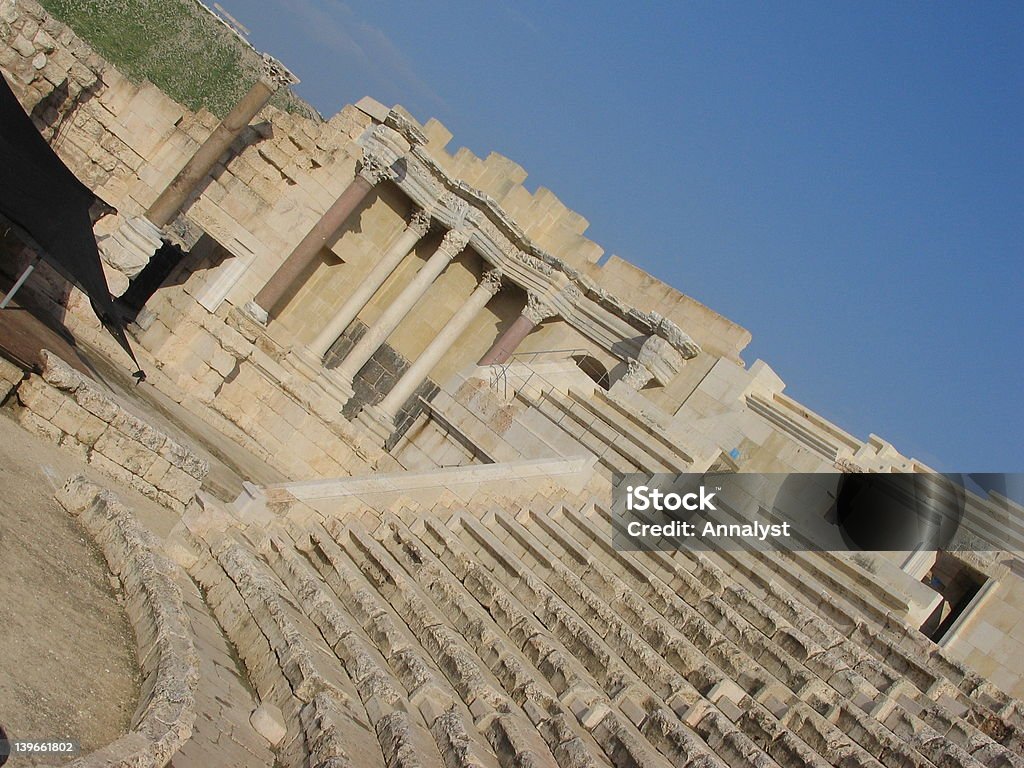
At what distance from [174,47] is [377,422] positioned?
106ft

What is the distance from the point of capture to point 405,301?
921 inches

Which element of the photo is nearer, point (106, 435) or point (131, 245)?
point (106, 435)

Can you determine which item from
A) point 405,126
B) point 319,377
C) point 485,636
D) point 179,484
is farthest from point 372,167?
point 485,636

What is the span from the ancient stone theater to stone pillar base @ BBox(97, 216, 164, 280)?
0.06m

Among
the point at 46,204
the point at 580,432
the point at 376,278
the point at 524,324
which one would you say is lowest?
the point at 46,204

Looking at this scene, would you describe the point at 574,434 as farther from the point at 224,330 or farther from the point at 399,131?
the point at 399,131

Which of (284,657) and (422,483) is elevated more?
(422,483)

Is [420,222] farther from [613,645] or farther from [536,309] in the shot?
[613,645]

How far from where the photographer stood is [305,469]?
19.8m

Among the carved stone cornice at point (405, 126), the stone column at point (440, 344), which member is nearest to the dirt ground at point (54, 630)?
the stone column at point (440, 344)

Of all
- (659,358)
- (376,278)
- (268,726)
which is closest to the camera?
(268,726)

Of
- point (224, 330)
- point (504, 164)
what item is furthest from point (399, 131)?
point (224, 330)

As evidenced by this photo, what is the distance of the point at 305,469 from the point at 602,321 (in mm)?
8316

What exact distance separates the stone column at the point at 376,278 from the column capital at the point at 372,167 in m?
1.64
